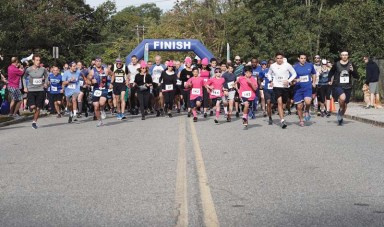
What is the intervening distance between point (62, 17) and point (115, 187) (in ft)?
164

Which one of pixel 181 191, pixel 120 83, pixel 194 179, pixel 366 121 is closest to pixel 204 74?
pixel 120 83

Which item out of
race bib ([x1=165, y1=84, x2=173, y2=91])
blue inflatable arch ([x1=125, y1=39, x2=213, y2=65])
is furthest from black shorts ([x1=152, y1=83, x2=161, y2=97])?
blue inflatable arch ([x1=125, y1=39, x2=213, y2=65])

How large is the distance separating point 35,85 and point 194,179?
10.1 metres

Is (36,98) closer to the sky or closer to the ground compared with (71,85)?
closer to the ground

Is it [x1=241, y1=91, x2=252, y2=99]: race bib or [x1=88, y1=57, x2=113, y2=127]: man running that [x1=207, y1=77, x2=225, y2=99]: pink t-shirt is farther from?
[x1=88, y1=57, x2=113, y2=127]: man running

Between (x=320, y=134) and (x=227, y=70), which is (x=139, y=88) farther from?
(x=320, y=134)

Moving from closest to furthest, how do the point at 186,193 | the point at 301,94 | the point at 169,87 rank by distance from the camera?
1. the point at 186,193
2. the point at 301,94
3. the point at 169,87

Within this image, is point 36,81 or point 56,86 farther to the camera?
point 56,86

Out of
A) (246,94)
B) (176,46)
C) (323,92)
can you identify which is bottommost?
(323,92)

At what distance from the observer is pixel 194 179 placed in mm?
8398

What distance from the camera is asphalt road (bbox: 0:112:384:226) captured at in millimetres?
6270

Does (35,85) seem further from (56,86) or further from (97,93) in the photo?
(56,86)

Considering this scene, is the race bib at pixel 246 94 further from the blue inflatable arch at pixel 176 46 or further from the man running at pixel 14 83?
the blue inflatable arch at pixel 176 46

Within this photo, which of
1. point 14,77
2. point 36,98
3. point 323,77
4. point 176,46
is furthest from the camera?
point 176,46
